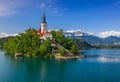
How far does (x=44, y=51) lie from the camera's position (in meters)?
98.5

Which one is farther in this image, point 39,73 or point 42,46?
point 42,46

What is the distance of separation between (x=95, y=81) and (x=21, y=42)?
7114 cm

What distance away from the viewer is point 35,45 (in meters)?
104

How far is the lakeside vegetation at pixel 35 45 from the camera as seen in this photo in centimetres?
9939

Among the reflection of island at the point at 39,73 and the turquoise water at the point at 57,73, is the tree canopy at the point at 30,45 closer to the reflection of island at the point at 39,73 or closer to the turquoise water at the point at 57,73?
the turquoise water at the point at 57,73

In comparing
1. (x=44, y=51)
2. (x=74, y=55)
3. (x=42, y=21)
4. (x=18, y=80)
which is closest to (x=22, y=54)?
(x=44, y=51)

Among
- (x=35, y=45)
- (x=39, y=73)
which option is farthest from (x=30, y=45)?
(x=39, y=73)

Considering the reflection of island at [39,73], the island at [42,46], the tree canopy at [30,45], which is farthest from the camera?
the tree canopy at [30,45]

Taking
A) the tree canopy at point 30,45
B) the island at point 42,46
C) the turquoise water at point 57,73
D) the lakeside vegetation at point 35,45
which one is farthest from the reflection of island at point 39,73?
the tree canopy at point 30,45

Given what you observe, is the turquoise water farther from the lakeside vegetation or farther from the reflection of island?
the lakeside vegetation

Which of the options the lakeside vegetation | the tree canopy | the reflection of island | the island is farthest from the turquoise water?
the tree canopy

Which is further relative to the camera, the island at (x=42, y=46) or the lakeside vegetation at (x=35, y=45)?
the lakeside vegetation at (x=35, y=45)

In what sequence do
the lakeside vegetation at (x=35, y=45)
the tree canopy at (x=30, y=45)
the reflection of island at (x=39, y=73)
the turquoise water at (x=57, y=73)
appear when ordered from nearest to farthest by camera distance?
the reflection of island at (x=39, y=73)
the turquoise water at (x=57, y=73)
the lakeside vegetation at (x=35, y=45)
the tree canopy at (x=30, y=45)

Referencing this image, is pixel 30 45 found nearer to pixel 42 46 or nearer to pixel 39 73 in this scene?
pixel 42 46
